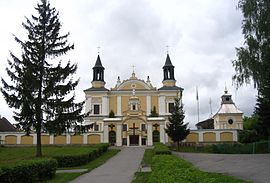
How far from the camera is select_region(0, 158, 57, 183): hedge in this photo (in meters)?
11.7

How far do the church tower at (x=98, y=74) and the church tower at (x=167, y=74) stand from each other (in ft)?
39.9

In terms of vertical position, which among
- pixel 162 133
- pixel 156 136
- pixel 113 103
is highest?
pixel 113 103

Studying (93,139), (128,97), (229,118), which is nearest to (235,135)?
(229,118)

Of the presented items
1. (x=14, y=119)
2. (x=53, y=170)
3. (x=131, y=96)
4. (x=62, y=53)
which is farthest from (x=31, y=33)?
(x=131, y=96)

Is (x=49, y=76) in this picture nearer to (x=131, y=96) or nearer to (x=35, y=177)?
(x=35, y=177)

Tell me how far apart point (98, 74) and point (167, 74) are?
13649mm

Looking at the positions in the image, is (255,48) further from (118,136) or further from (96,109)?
(96,109)

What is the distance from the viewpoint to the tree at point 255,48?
809 inches

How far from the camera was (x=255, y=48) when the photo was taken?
2134 cm

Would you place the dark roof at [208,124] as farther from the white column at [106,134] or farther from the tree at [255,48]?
the tree at [255,48]

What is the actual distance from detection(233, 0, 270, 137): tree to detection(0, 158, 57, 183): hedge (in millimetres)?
12958

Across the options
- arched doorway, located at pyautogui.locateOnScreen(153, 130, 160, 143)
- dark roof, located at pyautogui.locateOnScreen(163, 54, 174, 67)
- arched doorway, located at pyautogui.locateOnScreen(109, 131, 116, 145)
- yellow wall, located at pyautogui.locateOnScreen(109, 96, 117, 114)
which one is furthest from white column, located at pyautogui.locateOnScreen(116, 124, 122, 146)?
dark roof, located at pyautogui.locateOnScreen(163, 54, 174, 67)

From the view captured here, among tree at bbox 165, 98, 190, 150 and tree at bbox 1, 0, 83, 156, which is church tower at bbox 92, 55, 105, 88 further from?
tree at bbox 1, 0, 83, 156

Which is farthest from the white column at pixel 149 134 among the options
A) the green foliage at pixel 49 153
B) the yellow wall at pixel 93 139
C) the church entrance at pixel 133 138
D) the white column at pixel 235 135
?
the green foliage at pixel 49 153
